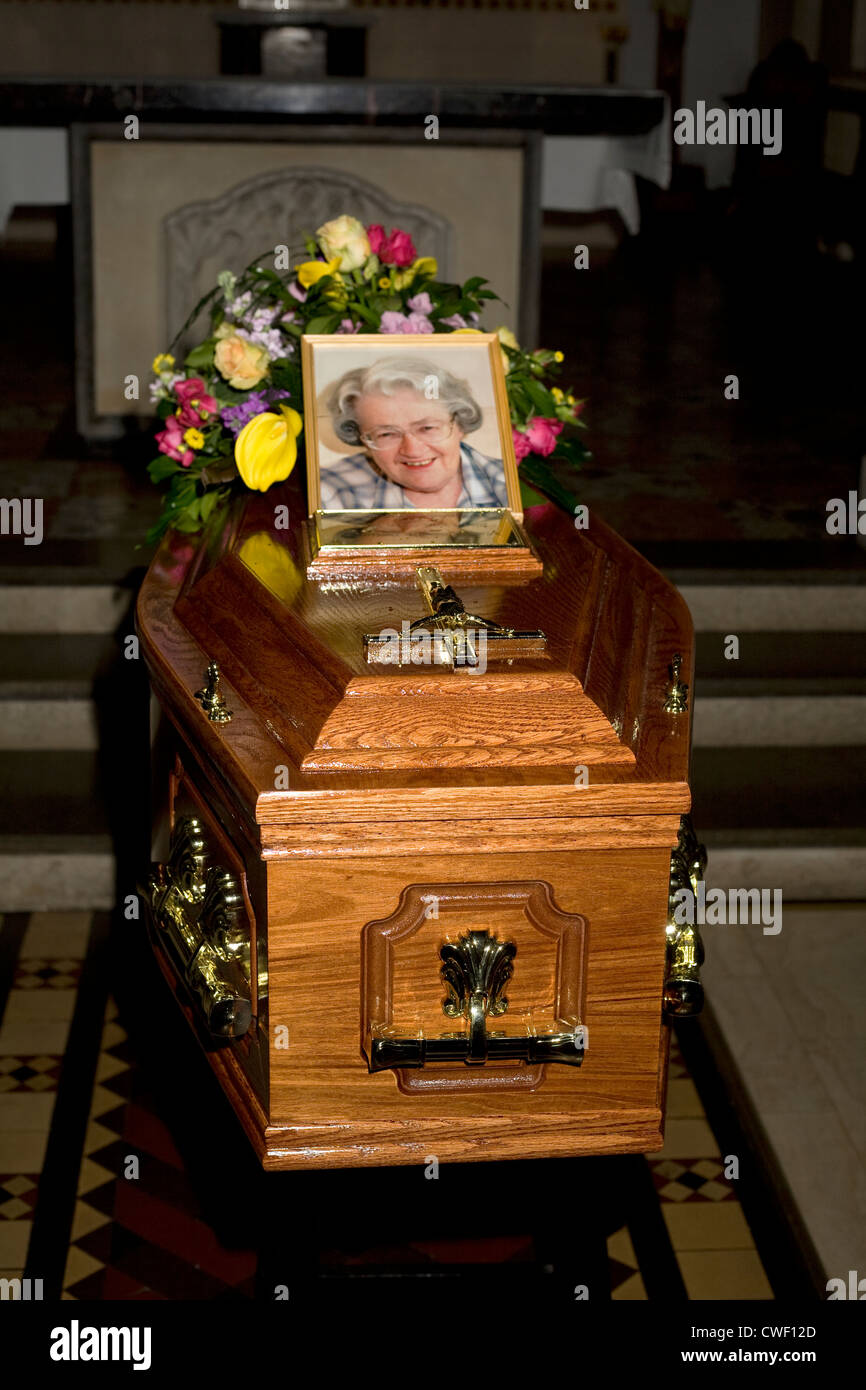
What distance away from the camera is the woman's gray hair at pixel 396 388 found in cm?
223

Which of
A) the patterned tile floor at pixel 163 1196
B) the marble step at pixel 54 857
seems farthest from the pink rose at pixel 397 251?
the marble step at pixel 54 857

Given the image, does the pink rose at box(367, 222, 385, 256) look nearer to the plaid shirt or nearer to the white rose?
the white rose

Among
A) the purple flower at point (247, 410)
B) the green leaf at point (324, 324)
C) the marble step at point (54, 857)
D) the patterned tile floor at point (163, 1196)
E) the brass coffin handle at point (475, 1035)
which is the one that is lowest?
the patterned tile floor at point (163, 1196)

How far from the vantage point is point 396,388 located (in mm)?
2250

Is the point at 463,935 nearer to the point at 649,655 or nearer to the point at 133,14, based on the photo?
the point at 649,655

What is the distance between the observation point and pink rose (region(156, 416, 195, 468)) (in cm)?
246

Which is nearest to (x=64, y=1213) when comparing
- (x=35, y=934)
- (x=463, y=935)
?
(x=35, y=934)

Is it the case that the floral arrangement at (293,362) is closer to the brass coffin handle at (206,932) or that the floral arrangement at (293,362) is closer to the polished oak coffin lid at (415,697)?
the polished oak coffin lid at (415,697)

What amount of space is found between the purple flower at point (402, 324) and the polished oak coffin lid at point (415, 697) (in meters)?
0.37

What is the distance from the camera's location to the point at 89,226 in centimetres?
509

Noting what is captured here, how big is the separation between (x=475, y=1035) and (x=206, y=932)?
34cm

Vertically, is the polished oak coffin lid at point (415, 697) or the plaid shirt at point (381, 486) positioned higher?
the plaid shirt at point (381, 486)

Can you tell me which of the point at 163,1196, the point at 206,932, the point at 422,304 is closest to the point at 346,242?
the point at 422,304

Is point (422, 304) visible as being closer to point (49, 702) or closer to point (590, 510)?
point (590, 510)
